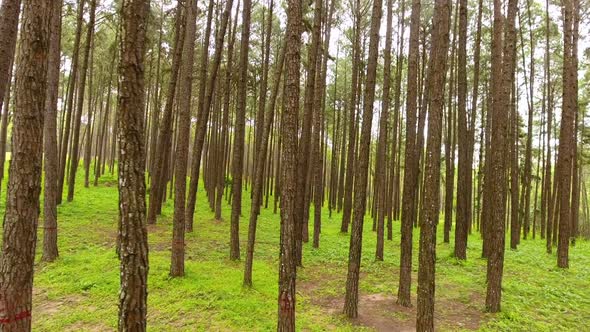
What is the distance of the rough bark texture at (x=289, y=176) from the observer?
16.7 ft

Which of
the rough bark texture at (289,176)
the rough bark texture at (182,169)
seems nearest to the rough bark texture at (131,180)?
the rough bark texture at (289,176)

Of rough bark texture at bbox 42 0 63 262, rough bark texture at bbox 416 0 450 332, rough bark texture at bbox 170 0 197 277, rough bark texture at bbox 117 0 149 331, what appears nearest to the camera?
rough bark texture at bbox 117 0 149 331

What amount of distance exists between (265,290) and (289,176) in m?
4.07

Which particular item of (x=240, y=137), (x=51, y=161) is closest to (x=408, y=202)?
(x=240, y=137)

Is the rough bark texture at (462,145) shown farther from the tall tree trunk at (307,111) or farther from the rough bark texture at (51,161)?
the rough bark texture at (51,161)

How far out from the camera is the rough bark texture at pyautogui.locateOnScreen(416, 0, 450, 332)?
5.28 metres

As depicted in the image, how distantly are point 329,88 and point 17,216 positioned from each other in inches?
926

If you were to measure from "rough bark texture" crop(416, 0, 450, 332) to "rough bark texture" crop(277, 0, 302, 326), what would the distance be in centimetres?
203

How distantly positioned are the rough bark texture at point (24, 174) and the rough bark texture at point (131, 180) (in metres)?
1.02

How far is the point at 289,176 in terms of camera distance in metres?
5.23

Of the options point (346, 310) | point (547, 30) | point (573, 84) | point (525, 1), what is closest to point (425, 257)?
point (346, 310)

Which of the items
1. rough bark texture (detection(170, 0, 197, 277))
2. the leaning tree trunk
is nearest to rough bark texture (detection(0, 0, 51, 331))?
rough bark texture (detection(170, 0, 197, 277))

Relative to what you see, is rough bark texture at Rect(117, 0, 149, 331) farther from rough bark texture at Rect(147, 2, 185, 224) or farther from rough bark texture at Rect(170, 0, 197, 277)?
rough bark texture at Rect(147, 2, 185, 224)

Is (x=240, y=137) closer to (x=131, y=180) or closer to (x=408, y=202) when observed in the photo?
(x=408, y=202)
